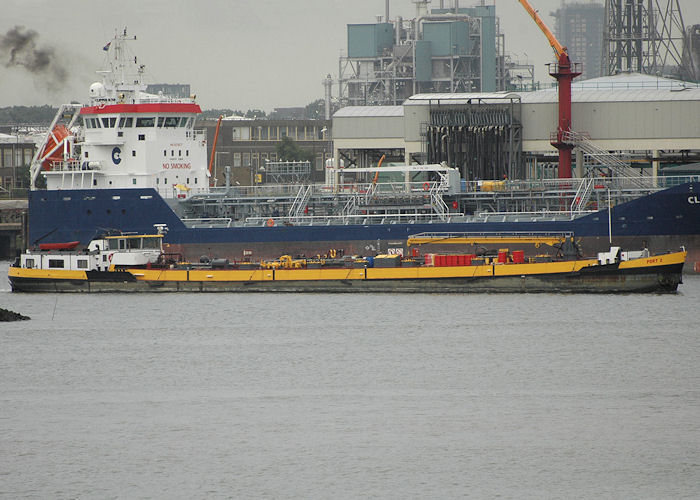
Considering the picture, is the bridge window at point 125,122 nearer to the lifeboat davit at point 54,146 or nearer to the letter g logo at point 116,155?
the letter g logo at point 116,155

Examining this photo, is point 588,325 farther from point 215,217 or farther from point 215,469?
point 215,217

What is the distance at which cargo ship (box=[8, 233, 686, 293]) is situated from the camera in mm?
47812

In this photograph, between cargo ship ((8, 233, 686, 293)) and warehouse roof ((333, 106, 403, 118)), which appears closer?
cargo ship ((8, 233, 686, 293))

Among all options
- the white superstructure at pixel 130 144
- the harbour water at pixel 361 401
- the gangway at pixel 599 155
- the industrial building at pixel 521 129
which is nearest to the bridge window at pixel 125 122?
the white superstructure at pixel 130 144

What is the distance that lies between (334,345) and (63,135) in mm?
28721

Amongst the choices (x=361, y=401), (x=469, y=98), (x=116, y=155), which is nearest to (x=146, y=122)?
(x=116, y=155)

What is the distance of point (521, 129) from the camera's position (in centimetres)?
6988

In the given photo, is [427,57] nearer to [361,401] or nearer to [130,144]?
[130,144]

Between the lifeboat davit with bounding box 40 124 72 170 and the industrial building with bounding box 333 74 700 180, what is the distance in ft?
62.0

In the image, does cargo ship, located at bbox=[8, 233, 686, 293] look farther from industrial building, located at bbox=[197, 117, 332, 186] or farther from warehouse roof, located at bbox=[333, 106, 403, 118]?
industrial building, located at bbox=[197, 117, 332, 186]

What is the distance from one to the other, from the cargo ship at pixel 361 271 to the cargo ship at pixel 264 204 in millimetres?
1253

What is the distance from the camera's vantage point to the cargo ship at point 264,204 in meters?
53.0

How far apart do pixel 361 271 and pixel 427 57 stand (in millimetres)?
70184

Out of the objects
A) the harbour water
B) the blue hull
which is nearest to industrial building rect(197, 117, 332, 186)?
the blue hull
